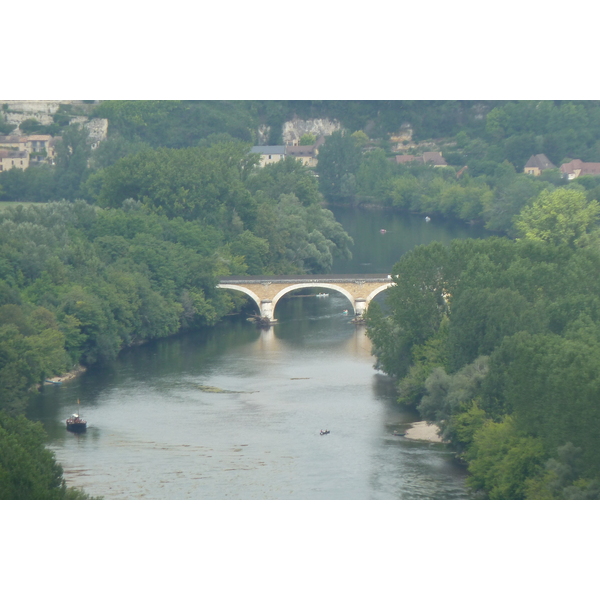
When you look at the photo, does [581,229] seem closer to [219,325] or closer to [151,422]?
[219,325]

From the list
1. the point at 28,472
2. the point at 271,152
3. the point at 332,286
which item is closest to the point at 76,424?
the point at 28,472

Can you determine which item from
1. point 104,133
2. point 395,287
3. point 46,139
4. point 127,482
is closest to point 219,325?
point 395,287

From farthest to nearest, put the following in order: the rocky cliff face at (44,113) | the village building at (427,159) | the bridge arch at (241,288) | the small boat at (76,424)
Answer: the village building at (427,159) → the rocky cliff face at (44,113) → the bridge arch at (241,288) → the small boat at (76,424)

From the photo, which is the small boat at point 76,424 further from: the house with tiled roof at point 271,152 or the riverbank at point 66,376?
the house with tiled roof at point 271,152

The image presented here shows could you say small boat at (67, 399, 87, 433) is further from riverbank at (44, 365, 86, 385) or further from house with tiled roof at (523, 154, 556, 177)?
house with tiled roof at (523, 154, 556, 177)

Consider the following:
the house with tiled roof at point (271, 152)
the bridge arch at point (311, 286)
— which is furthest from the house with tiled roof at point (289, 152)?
the bridge arch at point (311, 286)
